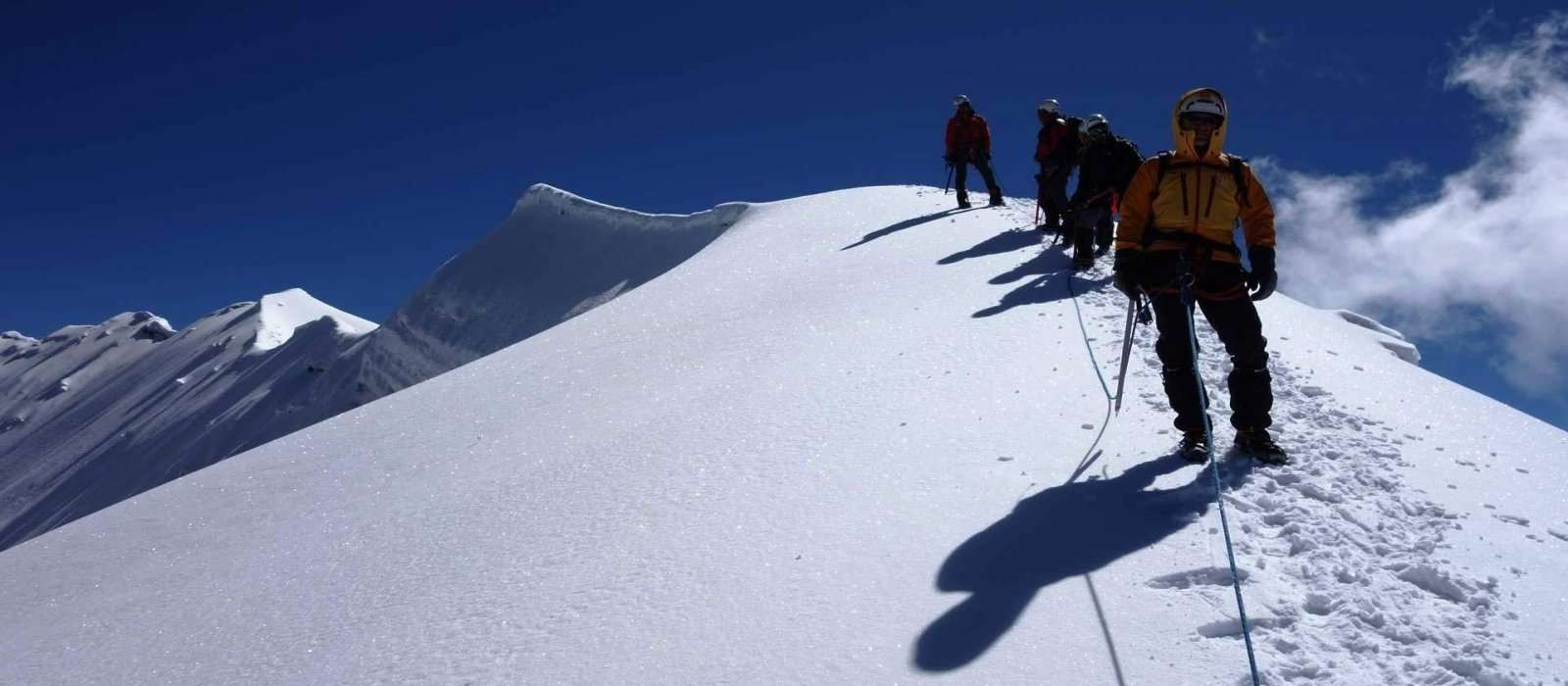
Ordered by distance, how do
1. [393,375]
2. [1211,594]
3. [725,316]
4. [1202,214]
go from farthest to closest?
[393,375] → [725,316] → [1202,214] → [1211,594]

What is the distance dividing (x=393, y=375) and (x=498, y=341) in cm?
1209

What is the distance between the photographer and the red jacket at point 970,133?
13.5m

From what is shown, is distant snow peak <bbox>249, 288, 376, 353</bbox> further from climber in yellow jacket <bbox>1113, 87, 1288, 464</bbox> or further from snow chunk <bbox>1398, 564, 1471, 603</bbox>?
snow chunk <bbox>1398, 564, 1471, 603</bbox>

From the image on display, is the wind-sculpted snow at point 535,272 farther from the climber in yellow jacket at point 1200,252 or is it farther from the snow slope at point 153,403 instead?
the climber in yellow jacket at point 1200,252

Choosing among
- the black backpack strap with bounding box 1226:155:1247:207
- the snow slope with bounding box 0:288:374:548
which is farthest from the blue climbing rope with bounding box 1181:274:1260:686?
the snow slope with bounding box 0:288:374:548

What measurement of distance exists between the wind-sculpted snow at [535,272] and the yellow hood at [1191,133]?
18.2 metres

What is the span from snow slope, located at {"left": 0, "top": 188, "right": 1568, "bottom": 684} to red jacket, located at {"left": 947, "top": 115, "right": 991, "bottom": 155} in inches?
262

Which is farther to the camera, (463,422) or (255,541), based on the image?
(463,422)

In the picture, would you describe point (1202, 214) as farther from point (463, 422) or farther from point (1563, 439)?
point (463, 422)

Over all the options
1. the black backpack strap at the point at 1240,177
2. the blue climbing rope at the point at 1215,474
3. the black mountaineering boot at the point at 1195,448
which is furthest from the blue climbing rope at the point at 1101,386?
the black backpack strap at the point at 1240,177

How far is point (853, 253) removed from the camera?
12039 mm

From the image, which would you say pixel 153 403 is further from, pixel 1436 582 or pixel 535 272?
pixel 1436 582

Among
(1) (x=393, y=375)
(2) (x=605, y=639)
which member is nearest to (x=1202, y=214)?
(2) (x=605, y=639)

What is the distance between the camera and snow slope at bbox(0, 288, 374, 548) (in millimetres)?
47594
